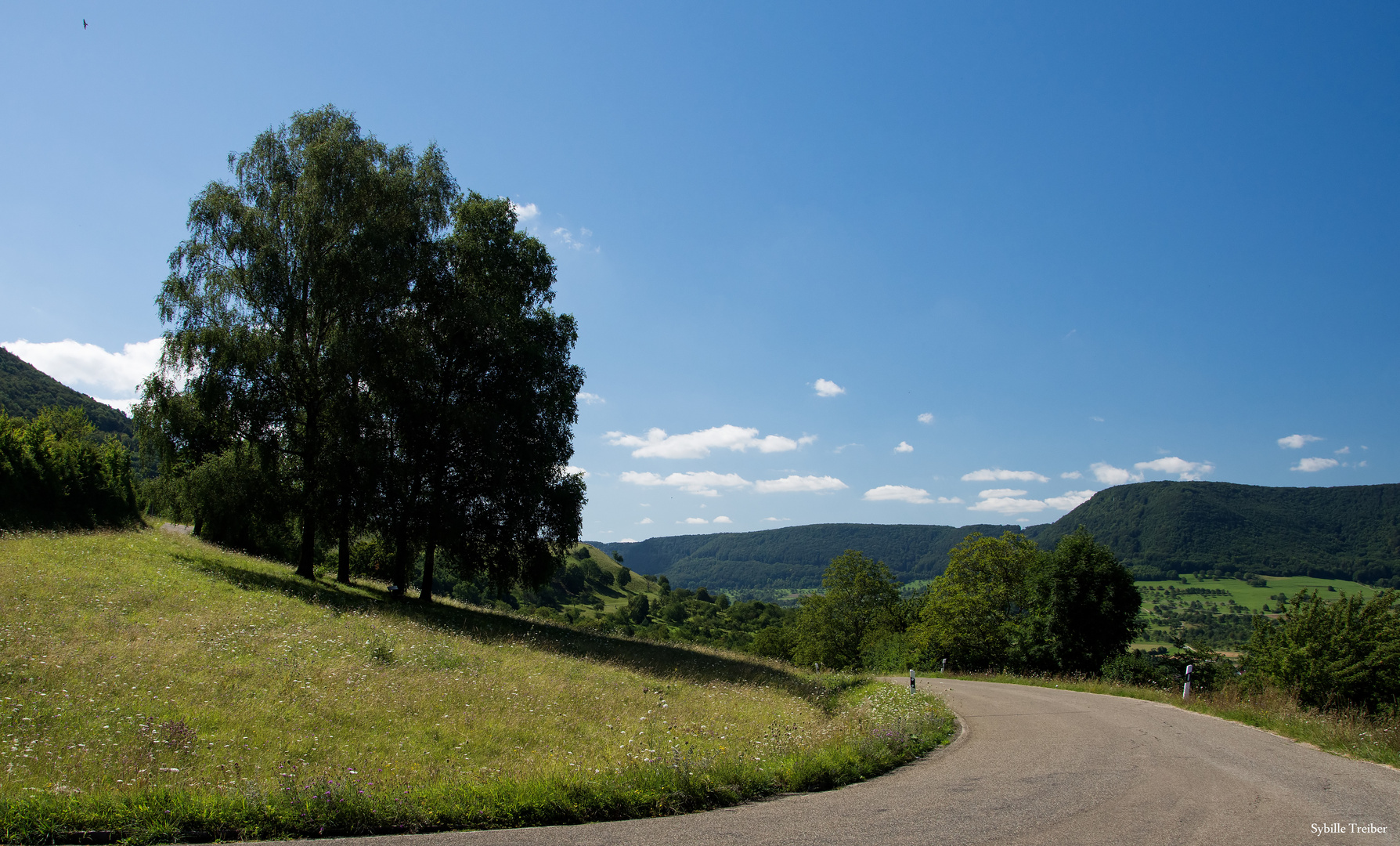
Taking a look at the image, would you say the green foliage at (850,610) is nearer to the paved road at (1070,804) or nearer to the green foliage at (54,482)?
the paved road at (1070,804)

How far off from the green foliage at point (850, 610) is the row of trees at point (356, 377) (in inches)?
1577

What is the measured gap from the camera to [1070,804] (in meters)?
7.44

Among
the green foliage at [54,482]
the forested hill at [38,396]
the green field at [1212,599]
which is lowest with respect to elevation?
the green field at [1212,599]

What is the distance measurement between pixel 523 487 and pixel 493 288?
787 cm

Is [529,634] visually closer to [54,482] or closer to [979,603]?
[54,482]

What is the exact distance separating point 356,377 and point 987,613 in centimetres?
4170

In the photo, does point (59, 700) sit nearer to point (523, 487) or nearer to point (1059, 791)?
point (1059, 791)

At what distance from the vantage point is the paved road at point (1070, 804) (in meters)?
6.24

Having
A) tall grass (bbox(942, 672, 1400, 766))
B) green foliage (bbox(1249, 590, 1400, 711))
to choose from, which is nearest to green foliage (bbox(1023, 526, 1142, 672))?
tall grass (bbox(942, 672, 1400, 766))

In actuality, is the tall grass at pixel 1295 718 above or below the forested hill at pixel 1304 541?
below

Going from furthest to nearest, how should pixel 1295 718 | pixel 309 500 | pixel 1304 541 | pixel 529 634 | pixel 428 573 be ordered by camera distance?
pixel 1304 541
pixel 428 573
pixel 309 500
pixel 529 634
pixel 1295 718

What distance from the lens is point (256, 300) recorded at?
2216cm

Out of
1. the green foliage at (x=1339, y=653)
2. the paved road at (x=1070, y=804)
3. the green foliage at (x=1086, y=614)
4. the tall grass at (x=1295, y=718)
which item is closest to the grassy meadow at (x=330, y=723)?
the paved road at (x=1070, y=804)

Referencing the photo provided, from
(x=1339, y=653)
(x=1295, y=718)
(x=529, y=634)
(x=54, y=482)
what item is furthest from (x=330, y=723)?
(x=54, y=482)
